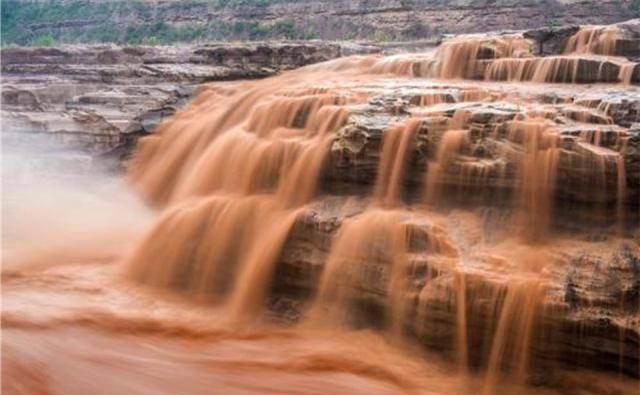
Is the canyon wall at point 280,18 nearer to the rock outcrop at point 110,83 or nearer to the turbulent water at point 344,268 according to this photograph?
the rock outcrop at point 110,83

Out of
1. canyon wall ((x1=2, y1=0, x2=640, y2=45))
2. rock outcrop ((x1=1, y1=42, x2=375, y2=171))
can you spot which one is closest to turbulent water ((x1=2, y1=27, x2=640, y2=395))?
rock outcrop ((x1=1, y1=42, x2=375, y2=171))

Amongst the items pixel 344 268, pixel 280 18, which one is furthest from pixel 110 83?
pixel 280 18

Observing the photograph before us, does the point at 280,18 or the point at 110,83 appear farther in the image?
the point at 280,18

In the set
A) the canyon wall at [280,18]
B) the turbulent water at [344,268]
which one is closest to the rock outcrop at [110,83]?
the turbulent water at [344,268]

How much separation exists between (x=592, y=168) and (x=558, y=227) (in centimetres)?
70

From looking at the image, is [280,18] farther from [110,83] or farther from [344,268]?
[344,268]

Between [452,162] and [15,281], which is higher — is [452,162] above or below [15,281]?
above

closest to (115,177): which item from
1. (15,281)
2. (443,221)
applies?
(15,281)

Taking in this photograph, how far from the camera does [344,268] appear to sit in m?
7.59

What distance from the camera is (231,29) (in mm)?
32688

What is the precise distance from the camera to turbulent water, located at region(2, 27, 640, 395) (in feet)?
21.3

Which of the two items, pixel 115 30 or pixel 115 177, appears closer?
pixel 115 177

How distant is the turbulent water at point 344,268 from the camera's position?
21.3ft

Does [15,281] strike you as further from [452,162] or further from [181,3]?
[181,3]
